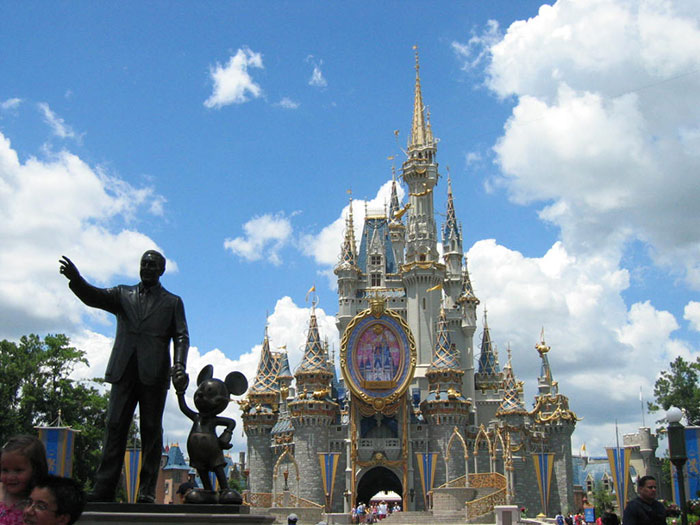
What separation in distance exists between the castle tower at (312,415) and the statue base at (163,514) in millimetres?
44123

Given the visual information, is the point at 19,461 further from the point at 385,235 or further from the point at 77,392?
the point at 385,235


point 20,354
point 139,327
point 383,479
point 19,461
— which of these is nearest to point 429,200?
point 383,479

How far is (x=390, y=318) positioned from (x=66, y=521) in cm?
4985

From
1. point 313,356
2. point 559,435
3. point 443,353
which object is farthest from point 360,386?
point 559,435

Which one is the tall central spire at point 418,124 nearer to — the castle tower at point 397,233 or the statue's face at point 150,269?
the castle tower at point 397,233

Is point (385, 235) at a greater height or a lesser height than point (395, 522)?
greater

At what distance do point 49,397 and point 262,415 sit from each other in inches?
677

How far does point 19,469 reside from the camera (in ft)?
16.5

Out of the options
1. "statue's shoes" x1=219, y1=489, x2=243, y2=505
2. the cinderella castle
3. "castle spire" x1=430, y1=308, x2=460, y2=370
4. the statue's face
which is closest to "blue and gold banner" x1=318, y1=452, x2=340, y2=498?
the cinderella castle

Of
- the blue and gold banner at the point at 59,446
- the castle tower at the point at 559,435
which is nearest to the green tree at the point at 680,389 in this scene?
the castle tower at the point at 559,435

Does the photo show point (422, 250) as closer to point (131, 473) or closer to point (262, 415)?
point (262, 415)

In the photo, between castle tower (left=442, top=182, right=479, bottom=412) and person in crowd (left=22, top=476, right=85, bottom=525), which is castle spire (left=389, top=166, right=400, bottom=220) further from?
person in crowd (left=22, top=476, right=85, bottom=525)

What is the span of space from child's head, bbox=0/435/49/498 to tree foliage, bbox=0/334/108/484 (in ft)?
134

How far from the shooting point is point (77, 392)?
46000 millimetres
